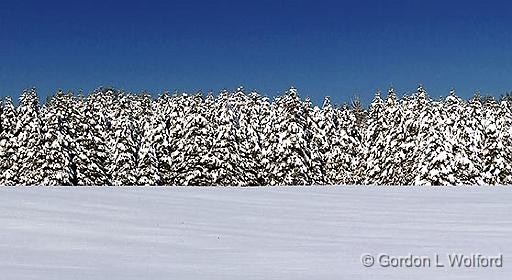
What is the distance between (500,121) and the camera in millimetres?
52781

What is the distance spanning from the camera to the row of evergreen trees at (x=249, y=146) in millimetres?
45344

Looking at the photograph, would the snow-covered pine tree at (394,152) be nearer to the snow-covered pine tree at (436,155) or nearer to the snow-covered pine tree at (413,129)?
the snow-covered pine tree at (413,129)

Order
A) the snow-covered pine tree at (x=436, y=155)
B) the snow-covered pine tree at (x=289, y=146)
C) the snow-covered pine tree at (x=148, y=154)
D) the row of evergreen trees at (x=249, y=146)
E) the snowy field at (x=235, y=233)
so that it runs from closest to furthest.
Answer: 1. the snowy field at (x=235, y=233)
2. the snow-covered pine tree at (x=436, y=155)
3. the row of evergreen trees at (x=249, y=146)
4. the snow-covered pine tree at (x=289, y=146)
5. the snow-covered pine tree at (x=148, y=154)

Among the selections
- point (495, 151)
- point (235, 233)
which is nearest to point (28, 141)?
point (495, 151)

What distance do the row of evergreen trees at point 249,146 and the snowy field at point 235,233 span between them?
32.3 meters

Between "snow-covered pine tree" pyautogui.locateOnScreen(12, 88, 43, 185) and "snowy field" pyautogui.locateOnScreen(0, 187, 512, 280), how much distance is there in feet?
111

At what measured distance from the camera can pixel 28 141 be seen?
4797 centimetres

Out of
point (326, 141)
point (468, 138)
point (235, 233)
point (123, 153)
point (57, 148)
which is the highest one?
point (326, 141)

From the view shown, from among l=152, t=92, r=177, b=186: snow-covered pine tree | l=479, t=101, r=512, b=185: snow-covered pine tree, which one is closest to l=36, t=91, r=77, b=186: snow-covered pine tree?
l=152, t=92, r=177, b=186: snow-covered pine tree

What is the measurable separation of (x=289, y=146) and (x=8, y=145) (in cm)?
2232

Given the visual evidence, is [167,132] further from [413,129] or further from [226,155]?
[413,129]

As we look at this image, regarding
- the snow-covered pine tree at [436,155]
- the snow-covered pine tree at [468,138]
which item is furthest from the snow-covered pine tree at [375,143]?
the snow-covered pine tree at [468,138]

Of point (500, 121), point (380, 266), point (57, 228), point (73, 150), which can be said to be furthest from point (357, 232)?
point (500, 121)

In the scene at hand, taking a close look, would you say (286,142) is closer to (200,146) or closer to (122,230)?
(200,146)
